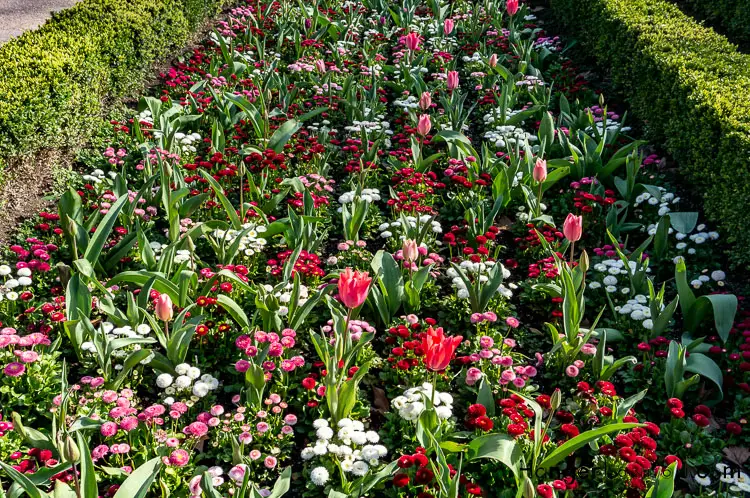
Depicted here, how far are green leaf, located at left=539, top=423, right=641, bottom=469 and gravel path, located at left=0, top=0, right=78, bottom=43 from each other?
6.26m

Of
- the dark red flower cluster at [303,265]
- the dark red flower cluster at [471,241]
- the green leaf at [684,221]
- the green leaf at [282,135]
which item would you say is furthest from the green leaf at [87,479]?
the green leaf at [684,221]

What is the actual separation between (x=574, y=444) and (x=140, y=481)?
5.10 ft

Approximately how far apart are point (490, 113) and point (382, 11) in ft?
9.09

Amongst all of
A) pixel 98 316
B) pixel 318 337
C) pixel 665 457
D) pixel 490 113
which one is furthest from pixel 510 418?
pixel 490 113

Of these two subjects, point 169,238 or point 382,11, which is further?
point 382,11

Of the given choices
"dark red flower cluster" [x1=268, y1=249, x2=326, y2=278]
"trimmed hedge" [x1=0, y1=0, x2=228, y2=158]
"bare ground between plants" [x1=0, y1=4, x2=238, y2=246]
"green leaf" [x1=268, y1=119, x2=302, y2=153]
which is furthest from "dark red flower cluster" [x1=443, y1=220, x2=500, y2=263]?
"trimmed hedge" [x1=0, y1=0, x2=228, y2=158]

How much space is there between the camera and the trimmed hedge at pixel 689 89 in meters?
4.07

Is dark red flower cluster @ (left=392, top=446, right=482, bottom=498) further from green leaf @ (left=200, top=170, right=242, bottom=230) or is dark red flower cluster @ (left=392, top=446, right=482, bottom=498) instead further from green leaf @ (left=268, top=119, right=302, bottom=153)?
green leaf @ (left=268, top=119, right=302, bottom=153)

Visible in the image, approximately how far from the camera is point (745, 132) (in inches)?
161

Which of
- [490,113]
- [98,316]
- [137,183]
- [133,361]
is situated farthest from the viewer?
[490,113]

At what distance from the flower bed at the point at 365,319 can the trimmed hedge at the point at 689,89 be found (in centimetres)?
24

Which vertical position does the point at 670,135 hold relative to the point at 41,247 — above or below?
above

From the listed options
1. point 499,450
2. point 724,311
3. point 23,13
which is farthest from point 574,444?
point 23,13

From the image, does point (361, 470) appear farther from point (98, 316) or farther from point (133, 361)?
point (98, 316)
